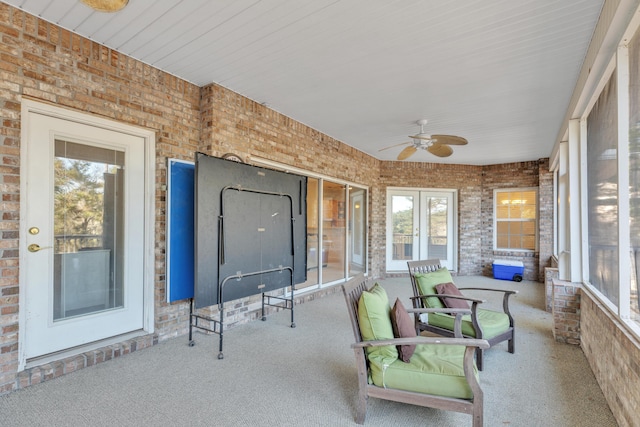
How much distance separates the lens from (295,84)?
13.0 ft

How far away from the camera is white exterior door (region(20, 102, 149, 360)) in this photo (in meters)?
2.74

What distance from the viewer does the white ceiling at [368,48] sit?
2572 mm

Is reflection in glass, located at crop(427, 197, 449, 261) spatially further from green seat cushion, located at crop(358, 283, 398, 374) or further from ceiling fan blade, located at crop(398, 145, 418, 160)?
green seat cushion, located at crop(358, 283, 398, 374)

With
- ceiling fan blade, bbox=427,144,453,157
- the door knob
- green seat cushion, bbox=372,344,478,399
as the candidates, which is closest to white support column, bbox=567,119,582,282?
ceiling fan blade, bbox=427,144,453,157

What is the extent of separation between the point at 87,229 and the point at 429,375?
3.13 meters

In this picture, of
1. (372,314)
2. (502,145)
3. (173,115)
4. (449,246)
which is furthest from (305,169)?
(449,246)

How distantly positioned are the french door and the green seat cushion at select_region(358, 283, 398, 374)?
244 inches

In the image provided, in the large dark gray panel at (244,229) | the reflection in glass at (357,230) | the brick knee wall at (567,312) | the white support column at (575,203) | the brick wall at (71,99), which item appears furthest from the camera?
the reflection in glass at (357,230)

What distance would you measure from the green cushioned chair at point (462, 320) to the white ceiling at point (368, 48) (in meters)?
2.21

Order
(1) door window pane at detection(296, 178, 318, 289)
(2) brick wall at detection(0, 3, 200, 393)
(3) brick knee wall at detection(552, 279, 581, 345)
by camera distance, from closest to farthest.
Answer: (2) brick wall at detection(0, 3, 200, 393) → (3) brick knee wall at detection(552, 279, 581, 345) → (1) door window pane at detection(296, 178, 318, 289)

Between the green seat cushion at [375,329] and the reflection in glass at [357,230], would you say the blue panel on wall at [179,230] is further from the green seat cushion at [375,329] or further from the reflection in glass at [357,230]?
the reflection in glass at [357,230]

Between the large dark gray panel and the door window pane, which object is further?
the door window pane

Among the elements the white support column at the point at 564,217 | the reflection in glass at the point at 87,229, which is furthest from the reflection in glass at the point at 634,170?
the reflection in glass at the point at 87,229

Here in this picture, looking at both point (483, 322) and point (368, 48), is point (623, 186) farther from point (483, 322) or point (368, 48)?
point (368, 48)
